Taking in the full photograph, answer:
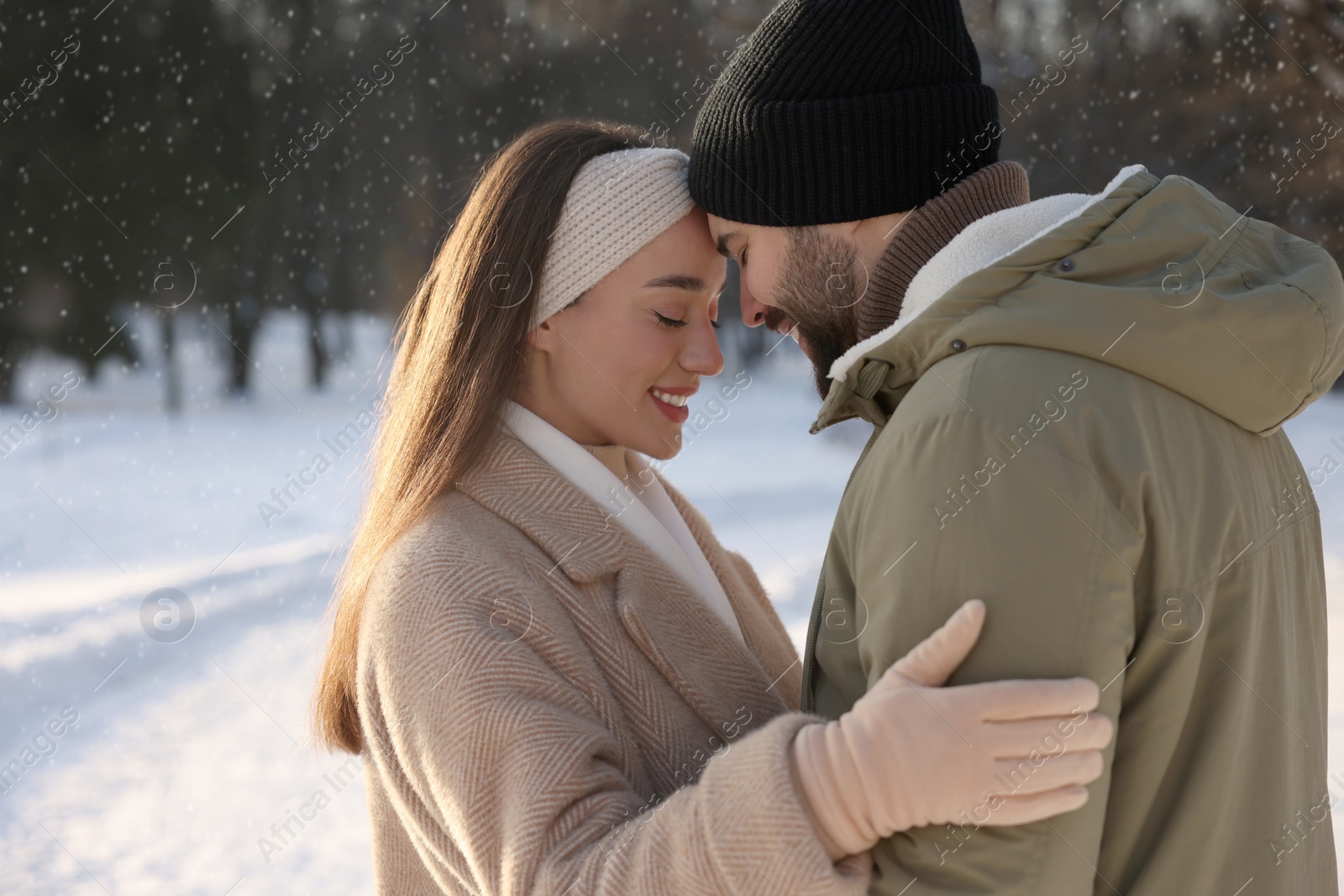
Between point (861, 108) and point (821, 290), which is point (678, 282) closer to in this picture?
point (821, 290)

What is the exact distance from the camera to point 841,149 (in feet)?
5.40

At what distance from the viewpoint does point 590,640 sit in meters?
1.61

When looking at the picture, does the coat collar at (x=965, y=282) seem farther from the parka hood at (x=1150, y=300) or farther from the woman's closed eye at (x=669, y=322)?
the woman's closed eye at (x=669, y=322)

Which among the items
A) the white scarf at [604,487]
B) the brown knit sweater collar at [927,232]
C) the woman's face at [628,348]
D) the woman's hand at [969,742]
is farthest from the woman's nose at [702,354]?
the woman's hand at [969,742]

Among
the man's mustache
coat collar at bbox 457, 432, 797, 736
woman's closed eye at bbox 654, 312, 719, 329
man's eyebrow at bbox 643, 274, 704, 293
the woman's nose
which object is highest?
man's eyebrow at bbox 643, 274, 704, 293

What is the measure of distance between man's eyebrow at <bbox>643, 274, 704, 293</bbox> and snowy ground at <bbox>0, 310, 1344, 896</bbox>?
2.33 ft

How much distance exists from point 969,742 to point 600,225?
1.15m

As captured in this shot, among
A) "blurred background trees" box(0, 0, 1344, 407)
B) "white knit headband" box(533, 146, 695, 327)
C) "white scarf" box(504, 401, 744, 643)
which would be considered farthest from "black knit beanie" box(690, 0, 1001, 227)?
"blurred background trees" box(0, 0, 1344, 407)

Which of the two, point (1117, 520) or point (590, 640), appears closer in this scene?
point (1117, 520)

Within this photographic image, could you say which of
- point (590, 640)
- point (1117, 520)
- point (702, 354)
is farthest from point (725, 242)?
point (1117, 520)

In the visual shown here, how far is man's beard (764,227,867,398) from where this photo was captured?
166cm

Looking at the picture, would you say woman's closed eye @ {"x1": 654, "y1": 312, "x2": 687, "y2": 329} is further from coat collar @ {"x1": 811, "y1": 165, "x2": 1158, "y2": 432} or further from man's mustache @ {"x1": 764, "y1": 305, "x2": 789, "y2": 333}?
coat collar @ {"x1": 811, "y1": 165, "x2": 1158, "y2": 432}

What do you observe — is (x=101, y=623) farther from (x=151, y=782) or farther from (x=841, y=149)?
(x=841, y=149)

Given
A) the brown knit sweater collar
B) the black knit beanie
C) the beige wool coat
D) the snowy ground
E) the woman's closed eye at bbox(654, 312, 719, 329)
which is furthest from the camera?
the snowy ground
